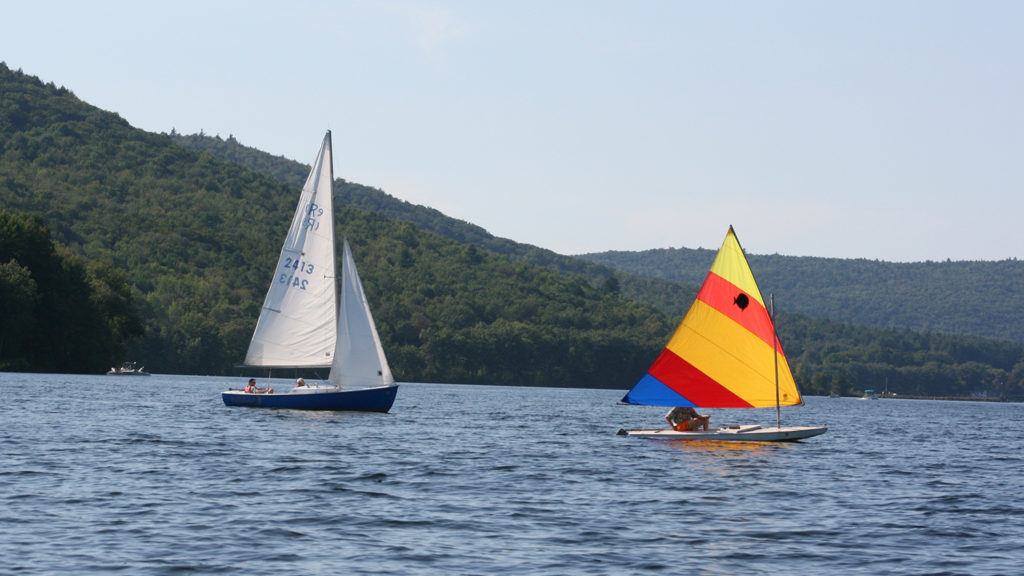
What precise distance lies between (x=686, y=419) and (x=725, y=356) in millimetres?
3353

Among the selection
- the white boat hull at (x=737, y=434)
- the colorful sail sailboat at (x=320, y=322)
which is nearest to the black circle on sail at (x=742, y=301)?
the white boat hull at (x=737, y=434)

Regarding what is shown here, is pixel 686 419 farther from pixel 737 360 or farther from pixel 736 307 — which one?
pixel 736 307

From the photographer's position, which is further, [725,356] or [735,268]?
[725,356]

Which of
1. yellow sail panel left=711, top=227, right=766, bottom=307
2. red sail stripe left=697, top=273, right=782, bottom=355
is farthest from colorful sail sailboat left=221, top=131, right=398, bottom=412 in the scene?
yellow sail panel left=711, top=227, right=766, bottom=307

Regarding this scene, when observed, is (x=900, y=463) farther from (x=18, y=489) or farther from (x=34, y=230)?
(x=34, y=230)

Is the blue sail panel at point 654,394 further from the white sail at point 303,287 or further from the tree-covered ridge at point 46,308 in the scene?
the tree-covered ridge at point 46,308

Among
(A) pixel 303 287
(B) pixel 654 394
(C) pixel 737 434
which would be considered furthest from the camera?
(A) pixel 303 287

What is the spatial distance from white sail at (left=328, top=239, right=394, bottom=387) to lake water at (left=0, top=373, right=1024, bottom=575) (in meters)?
6.04

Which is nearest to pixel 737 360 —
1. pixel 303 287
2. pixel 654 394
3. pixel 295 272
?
pixel 654 394

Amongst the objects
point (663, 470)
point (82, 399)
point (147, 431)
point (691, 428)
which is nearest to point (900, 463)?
point (691, 428)

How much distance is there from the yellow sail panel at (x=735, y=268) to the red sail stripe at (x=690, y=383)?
3893 mm

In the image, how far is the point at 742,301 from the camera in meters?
50.8

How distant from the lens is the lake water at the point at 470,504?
24031mm

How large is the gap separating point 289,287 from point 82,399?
1974 centimetres
